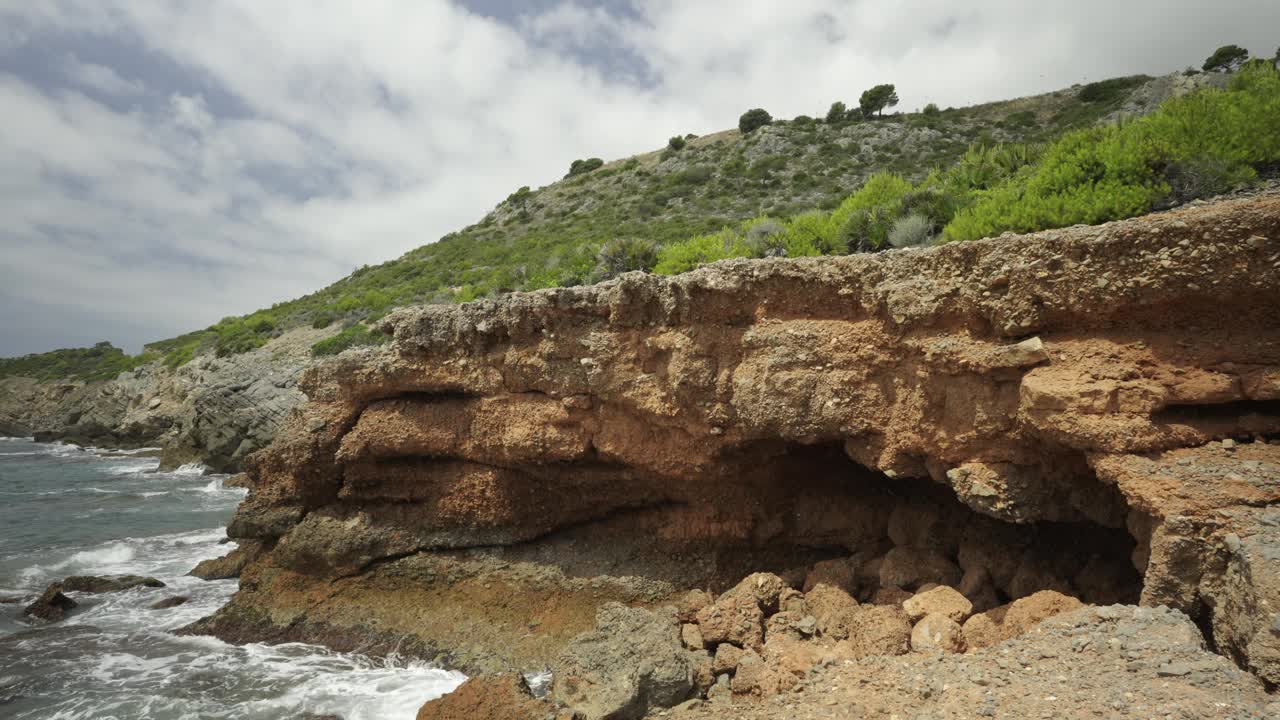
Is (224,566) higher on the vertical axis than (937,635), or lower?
lower

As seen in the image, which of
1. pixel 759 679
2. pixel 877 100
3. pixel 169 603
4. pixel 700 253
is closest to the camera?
pixel 759 679

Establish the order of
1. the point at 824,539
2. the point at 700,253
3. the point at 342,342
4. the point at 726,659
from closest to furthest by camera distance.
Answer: the point at 726,659 < the point at 824,539 < the point at 700,253 < the point at 342,342

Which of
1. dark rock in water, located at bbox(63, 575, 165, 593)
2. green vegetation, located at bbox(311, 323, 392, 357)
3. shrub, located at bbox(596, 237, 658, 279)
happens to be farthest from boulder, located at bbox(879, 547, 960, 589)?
green vegetation, located at bbox(311, 323, 392, 357)

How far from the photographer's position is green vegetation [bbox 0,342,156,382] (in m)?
56.0

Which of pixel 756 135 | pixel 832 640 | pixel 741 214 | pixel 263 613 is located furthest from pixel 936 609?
pixel 756 135

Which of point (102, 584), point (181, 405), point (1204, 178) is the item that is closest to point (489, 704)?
point (102, 584)

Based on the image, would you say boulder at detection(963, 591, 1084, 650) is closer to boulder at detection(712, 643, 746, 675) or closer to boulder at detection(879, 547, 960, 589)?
boulder at detection(879, 547, 960, 589)

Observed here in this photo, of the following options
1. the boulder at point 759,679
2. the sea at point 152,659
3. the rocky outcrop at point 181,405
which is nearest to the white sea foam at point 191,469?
the rocky outcrop at point 181,405

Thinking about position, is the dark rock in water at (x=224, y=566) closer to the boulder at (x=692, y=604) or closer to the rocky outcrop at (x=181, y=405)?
the rocky outcrop at (x=181, y=405)

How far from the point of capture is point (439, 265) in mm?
40344

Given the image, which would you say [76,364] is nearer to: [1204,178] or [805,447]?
[805,447]

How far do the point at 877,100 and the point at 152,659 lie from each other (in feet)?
180

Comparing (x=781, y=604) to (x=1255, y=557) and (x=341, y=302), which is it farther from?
(x=341, y=302)

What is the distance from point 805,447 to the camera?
870cm
